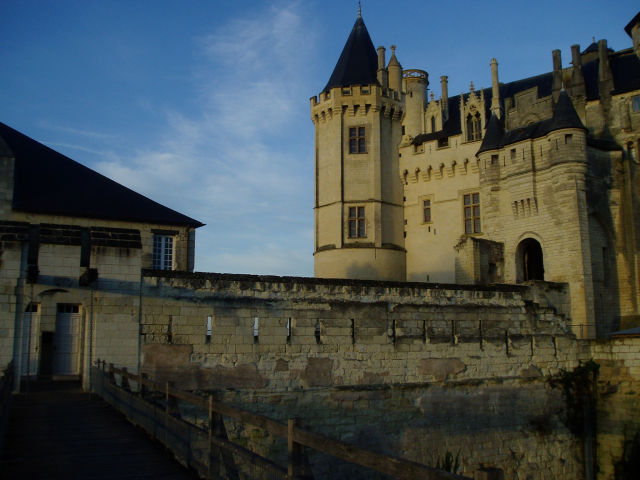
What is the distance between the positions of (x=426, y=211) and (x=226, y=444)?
76.7 feet

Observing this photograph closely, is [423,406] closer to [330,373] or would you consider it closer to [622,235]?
[330,373]

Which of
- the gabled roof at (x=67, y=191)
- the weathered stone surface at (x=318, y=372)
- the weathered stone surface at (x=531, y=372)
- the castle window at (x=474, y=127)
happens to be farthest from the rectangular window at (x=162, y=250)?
the castle window at (x=474, y=127)

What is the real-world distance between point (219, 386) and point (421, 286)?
259 inches

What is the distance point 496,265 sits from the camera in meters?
23.8

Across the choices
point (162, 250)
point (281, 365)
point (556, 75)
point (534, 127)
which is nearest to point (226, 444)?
point (281, 365)

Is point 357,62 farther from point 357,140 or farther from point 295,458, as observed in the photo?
point 295,458

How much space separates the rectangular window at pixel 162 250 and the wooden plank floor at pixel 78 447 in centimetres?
999

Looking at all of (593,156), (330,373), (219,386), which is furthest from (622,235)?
(219,386)

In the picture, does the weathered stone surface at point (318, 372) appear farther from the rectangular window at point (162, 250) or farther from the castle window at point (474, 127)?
the castle window at point (474, 127)

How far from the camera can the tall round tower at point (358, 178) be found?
1062 inches

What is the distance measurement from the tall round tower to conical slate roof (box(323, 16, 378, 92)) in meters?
0.07

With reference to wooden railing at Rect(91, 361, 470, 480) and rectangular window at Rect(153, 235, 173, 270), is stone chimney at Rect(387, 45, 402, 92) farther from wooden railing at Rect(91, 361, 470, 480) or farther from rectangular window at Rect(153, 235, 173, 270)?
wooden railing at Rect(91, 361, 470, 480)

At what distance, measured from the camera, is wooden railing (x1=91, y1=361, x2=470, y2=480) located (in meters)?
4.21

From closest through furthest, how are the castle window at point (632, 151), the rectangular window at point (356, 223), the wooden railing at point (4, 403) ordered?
the wooden railing at point (4, 403) < the castle window at point (632, 151) < the rectangular window at point (356, 223)
